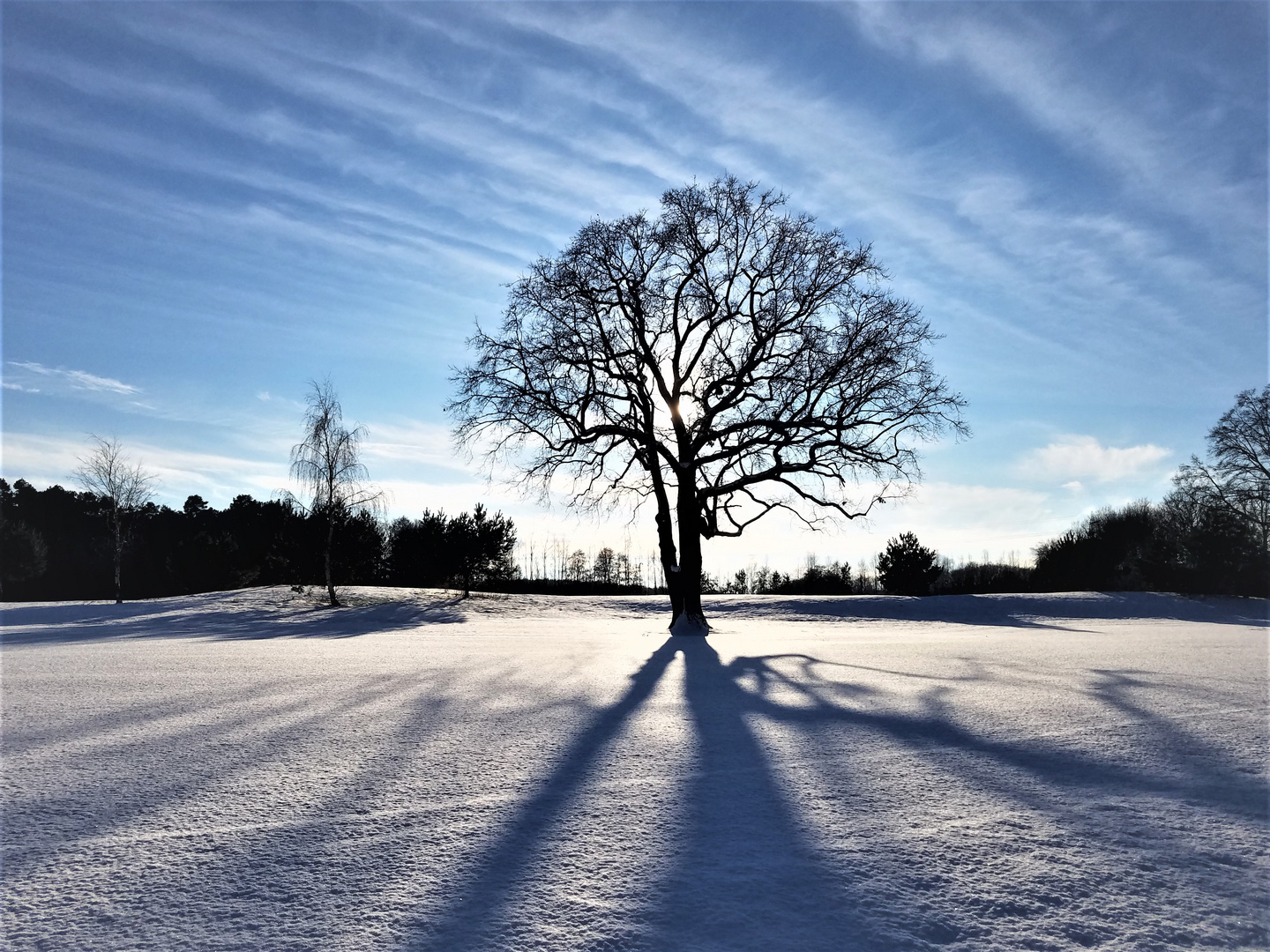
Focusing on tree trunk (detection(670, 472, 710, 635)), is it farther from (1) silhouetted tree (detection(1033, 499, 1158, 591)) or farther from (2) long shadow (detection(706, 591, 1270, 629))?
(1) silhouetted tree (detection(1033, 499, 1158, 591))

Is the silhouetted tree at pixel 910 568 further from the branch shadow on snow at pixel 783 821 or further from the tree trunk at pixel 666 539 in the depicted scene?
the branch shadow on snow at pixel 783 821

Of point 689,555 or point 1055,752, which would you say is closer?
point 1055,752

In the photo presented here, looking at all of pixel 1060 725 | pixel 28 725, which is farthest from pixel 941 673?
pixel 28 725

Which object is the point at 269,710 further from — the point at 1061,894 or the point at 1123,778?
the point at 1123,778

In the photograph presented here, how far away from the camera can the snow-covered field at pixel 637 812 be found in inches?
96.8

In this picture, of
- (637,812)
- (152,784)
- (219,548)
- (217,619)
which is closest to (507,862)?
(637,812)

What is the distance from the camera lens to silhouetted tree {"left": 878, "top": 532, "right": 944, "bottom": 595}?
39594 mm

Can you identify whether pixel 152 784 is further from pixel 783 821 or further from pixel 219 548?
pixel 219 548

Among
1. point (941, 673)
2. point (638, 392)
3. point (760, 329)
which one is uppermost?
point (760, 329)

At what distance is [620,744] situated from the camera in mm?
4949

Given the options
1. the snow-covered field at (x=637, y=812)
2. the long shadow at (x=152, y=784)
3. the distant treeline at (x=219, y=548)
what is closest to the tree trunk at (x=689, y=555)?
the snow-covered field at (x=637, y=812)

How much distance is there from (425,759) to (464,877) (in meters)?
1.81

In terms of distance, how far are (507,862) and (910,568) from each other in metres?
40.5

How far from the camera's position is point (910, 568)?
3975cm
